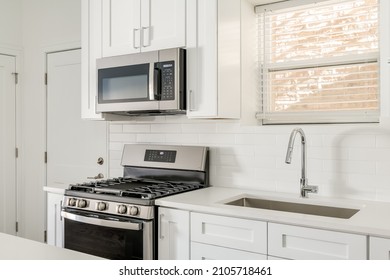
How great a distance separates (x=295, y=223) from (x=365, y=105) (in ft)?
3.12

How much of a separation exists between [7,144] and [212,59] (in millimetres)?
2481

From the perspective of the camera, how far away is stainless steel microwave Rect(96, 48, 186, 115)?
239 centimetres

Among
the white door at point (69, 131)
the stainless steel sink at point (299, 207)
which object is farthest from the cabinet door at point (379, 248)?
the white door at point (69, 131)

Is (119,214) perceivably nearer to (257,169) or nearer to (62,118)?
(257,169)

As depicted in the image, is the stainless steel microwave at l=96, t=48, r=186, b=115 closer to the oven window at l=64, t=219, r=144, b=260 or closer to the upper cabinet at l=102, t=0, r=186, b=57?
the upper cabinet at l=102, t=0, r=186, b=57

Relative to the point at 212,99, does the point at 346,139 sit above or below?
below

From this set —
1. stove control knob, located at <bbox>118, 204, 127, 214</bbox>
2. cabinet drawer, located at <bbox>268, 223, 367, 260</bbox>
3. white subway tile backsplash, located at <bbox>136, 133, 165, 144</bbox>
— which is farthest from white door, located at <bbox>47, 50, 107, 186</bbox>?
cabinet drawer, located at <bbox>268, 223, 367, 260</bbox>

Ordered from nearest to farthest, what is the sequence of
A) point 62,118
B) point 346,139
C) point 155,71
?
point 346,139, point 155,71, point 62,118

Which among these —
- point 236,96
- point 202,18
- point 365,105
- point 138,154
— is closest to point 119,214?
point 138,154

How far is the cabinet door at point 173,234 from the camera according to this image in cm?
209

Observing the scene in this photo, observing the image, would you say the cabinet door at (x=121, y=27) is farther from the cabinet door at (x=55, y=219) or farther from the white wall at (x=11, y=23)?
the white wall at (x=11, y=23)

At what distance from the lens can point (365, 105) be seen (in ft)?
7.48

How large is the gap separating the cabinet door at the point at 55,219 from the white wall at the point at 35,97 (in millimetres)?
1052

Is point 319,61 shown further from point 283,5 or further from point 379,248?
point 379,248
